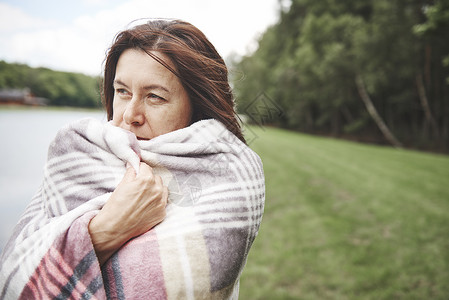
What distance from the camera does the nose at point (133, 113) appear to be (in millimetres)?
1196

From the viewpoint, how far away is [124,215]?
946 millimetres

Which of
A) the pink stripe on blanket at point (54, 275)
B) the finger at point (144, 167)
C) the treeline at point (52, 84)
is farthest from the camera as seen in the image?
the treeline at point (52, 84)

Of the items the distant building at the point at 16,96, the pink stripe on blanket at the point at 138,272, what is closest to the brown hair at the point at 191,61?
the pink stripe on blanket at the point at 138,272

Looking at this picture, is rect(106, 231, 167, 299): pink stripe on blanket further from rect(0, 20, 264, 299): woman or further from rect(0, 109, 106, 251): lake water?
rect(0, 109, 106, 251): lake water

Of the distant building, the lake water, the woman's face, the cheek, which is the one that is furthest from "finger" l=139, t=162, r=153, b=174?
the distant building

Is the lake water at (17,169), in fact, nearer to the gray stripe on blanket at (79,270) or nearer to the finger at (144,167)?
the finger at (144,167)

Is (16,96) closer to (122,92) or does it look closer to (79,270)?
(122,92)

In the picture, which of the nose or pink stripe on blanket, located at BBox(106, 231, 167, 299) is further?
the nose

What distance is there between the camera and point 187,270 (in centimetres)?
97

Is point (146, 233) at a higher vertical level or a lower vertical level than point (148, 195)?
lower

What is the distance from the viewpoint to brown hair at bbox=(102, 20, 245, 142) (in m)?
1.25

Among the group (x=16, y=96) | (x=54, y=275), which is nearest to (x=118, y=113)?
(x=54, y=275)

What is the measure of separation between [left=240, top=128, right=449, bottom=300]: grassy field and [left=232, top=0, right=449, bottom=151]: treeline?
639cm

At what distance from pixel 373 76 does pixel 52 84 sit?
27.4 meters
